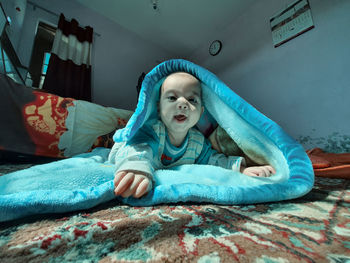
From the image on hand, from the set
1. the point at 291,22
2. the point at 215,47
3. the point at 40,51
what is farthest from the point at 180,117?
the point at 40,51

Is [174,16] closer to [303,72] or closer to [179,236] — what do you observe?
[303,72]

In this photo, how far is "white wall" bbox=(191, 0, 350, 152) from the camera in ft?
3.63

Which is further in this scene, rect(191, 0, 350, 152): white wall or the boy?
rect(191, 0, 350, 152): white wall

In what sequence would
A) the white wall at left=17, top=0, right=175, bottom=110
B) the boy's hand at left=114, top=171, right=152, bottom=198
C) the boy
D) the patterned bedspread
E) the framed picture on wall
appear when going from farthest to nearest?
the white wall at left=17, top=0, right=175, bottom=110 → the framed picture on wall → the boy → the boy's hand at left=114, top=171, right=152, bottom=198 → the patterned bedspread

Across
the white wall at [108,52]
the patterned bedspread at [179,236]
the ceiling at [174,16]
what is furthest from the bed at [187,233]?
the ceiling at [174,16]

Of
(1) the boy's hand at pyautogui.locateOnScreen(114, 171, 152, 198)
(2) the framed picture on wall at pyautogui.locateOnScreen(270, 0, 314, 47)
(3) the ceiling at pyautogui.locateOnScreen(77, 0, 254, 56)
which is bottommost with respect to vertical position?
(1) the boy's hand at pyautogui.locateOnScreen(114, 171, 152, 198)

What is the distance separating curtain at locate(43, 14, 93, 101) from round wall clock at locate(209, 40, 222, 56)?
1698 millimetres

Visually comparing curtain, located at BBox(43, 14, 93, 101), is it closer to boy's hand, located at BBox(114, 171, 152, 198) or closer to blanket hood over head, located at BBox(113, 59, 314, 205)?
blanket hood over head, located at BBox(113, 59, 314, 205)

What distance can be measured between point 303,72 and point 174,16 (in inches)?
63.8

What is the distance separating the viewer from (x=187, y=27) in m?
2.02

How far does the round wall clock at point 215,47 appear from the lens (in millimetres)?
2096

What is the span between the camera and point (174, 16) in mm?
1851

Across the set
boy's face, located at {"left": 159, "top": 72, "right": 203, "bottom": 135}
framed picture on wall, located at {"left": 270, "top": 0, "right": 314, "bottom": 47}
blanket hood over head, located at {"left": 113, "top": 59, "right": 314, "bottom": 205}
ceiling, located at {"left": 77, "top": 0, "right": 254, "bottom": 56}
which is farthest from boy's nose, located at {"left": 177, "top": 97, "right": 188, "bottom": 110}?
ceiling, located at {"left": 77, "top": 0, "right": 254, "bottom": 56}

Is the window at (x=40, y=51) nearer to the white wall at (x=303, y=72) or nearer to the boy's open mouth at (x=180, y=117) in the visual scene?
the boy's open mouth at (x=180, y=117)
